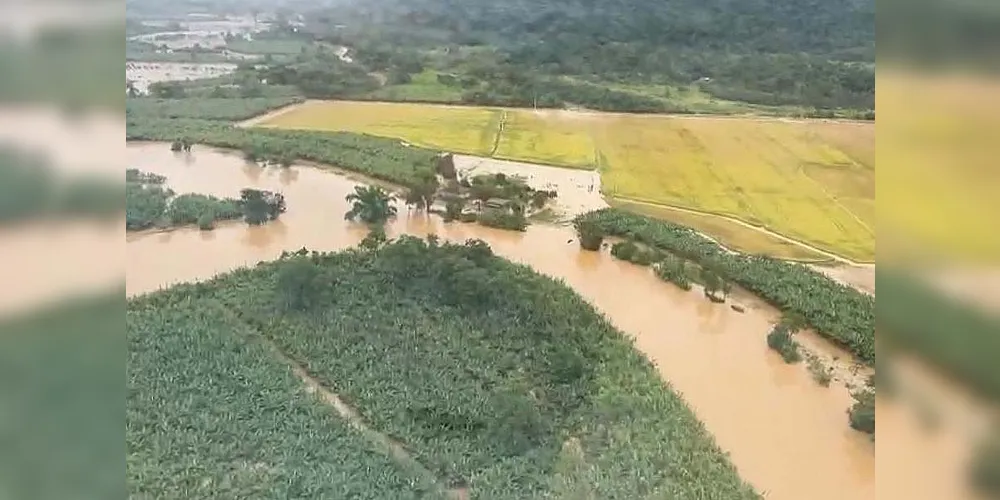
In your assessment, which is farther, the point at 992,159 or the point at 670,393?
the point at 670,393

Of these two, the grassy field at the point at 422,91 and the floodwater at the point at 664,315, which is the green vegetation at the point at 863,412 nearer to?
the floodwater at the point at 664,315

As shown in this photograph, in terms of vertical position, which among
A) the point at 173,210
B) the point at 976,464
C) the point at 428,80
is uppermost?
the point at 428,80

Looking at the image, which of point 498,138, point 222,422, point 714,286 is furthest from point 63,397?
point 714,286

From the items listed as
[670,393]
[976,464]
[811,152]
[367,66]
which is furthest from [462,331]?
[976,464]

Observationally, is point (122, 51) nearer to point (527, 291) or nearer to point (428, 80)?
point (428, 80)

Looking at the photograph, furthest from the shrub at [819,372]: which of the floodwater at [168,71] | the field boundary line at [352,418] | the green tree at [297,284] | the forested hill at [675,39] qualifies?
the floodwater at [168,71]

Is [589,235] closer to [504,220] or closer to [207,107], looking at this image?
[504,220]
